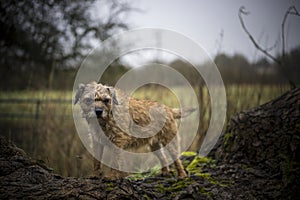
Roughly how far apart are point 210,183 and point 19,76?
8865 millimetres

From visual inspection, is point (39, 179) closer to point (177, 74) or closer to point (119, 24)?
point (177, 74)

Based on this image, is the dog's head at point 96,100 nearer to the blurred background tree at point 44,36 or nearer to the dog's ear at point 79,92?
the dog's ear at point 79,92

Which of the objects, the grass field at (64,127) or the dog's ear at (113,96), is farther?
the grass field at (64,127)

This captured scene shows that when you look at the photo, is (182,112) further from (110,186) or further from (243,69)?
(243,69)

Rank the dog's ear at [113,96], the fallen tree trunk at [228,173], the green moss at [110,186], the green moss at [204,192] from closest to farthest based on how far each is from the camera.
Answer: the fallen tree trunk at [228,173] → the green moss at [110,186] → the green moss at [204,192] → the dog's ear at [113,96]

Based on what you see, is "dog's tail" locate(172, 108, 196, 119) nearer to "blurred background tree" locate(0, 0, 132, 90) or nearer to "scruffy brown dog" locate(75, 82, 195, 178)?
"scruffy brown dog" locate(75, 82, 195, 178)

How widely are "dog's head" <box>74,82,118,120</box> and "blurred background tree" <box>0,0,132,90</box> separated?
4283mm

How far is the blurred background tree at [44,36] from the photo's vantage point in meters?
8.10

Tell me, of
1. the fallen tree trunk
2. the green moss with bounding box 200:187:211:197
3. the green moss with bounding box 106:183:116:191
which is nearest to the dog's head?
the fallen tree trunk

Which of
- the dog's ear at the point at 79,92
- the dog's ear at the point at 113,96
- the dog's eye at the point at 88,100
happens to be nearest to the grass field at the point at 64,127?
the dog's ear at the point at 79,92

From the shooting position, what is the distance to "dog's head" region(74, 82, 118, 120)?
394 cm

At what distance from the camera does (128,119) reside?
4.49m

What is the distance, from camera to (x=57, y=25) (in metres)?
8.97

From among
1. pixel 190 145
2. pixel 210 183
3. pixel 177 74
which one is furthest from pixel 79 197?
pixel 177 74
